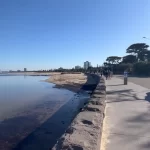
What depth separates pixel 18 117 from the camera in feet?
49.5

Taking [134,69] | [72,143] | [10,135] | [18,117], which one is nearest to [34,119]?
[18,117]

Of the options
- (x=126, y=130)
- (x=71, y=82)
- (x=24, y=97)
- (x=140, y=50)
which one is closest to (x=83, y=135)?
(x=126, y=130)

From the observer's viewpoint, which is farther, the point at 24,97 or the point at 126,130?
the point at 24,97

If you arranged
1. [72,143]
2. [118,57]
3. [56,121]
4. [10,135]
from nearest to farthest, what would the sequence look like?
[72,143] < [10,135] < [56,121] < [118,57]

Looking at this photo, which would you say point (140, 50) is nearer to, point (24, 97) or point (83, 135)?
point (24, 97)

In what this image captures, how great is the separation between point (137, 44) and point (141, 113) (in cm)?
7857

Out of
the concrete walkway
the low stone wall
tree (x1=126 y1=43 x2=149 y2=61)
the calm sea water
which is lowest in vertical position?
the calm sea water

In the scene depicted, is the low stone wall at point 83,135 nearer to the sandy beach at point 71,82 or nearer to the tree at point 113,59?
the sandy beach at point 71,82

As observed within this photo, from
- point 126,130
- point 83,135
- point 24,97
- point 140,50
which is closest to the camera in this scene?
point 83,135

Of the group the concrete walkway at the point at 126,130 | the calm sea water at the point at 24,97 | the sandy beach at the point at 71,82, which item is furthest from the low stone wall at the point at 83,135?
the sandy beach at the point at 71,82

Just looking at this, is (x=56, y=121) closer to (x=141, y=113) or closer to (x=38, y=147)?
(x=38, y=147)

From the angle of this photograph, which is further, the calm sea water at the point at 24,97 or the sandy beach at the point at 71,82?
the sandy beach at the point at 71,82

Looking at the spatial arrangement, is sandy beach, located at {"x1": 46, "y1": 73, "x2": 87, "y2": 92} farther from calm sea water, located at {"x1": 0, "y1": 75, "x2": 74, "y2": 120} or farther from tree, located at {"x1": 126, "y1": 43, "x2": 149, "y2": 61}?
tree, located at {"x1": 126, "y1": 43, "x2": 149, "y2": 61}

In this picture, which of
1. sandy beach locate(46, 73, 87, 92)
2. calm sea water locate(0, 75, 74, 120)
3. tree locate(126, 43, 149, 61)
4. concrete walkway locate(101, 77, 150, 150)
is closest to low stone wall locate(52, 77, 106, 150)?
concrete walkway locate(101, 77, 150, 150)
